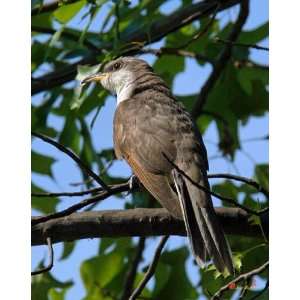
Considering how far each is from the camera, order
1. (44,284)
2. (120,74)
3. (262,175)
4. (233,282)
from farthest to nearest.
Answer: (120,74)
(44,284)
(262,175)
(233,282)

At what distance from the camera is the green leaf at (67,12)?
3314 mm

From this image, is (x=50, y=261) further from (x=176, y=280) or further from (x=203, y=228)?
(x=176, y=280)

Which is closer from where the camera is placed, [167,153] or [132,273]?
[167,153]

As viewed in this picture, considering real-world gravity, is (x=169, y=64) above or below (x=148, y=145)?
above

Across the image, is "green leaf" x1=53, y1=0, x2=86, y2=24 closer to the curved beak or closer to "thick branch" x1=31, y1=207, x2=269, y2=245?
the curved beak

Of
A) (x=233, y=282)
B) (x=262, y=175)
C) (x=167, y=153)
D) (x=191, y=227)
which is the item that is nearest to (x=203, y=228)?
(x=191, y=227)

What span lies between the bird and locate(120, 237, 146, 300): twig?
0.60 m

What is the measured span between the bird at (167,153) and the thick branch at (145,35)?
0.97ft

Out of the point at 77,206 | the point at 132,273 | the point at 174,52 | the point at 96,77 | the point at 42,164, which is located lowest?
the point at 77,206

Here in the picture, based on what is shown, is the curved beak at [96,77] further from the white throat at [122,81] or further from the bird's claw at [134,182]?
the bird's claw at [134,182]

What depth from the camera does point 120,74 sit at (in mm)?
3523

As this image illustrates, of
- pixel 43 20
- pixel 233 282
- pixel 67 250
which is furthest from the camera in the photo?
pixel 43 20

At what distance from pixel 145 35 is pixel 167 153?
123 cm
